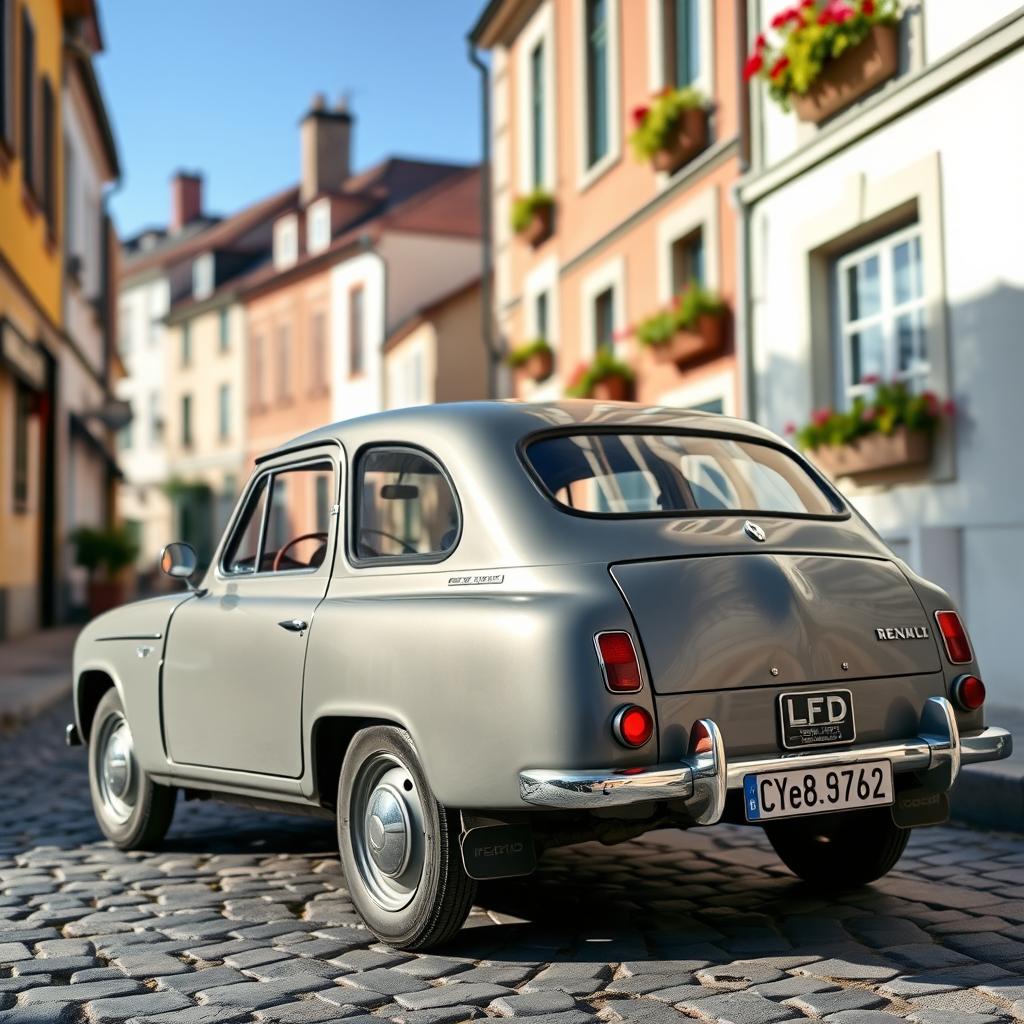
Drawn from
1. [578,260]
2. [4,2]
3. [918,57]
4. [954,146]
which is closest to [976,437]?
[954,146]

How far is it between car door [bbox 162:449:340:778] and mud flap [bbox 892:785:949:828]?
1968 millimetres

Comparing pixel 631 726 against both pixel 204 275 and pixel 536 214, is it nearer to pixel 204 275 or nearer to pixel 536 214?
pixel 536 214

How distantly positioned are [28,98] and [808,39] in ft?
43.7

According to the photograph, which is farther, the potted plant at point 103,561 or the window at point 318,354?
the window at point 318,354

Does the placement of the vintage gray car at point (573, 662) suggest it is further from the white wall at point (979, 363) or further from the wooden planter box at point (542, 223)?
the wooden planter box at point (542, 223)

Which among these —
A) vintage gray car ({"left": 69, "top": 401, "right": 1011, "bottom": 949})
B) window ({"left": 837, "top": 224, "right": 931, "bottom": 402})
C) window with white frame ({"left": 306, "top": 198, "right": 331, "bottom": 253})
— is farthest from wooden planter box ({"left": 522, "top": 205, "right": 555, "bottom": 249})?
window with white frame ({"left": 306, "top": 198, "right": 331, "bottom": 253})

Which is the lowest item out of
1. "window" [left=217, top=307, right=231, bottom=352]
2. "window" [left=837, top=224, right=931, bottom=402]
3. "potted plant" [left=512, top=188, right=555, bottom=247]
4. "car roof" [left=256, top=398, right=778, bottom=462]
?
"car roof" [left=256, top=398, right=778, bottom=462]

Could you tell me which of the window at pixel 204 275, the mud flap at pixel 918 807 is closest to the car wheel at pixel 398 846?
the mud flap at pixel 918 807

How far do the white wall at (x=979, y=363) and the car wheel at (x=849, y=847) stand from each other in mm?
4575

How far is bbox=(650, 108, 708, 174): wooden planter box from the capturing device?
14.6 m

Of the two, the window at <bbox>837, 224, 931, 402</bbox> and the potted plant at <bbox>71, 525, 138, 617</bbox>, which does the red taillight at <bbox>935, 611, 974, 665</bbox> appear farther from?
the potted plant at <bbox>71, 525, 138, 617</bbox>

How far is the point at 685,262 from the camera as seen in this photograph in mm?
15609

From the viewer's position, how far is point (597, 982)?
13.8 ft

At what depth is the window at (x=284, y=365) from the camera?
147 ft
